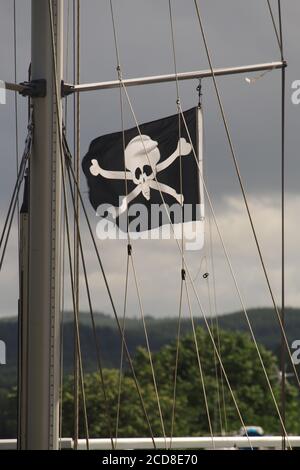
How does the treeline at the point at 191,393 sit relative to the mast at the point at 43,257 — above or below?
above

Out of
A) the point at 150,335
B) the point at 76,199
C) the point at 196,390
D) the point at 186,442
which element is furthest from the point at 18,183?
the point at 150,335

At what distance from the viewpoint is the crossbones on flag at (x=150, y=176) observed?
1900cm

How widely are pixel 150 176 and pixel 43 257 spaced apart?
5656 mm

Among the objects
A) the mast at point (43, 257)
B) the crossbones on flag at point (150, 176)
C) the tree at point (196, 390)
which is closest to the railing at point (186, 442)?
the crossbones on flag at point (150, 176)

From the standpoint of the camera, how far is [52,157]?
Answer: 13930 millimetres

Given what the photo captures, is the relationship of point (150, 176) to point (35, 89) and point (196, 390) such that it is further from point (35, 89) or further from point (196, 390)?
point (196, 390)

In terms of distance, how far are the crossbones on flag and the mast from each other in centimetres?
486

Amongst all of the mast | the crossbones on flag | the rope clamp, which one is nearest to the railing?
the crossbones on flag

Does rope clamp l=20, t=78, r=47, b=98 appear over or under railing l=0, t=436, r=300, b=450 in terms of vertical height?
over

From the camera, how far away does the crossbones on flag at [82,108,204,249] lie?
19000 millimetres

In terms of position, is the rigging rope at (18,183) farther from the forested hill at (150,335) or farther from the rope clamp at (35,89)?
the forested hill at (150,335)

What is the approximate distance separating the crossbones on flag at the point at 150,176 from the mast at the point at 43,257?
4860 millimetres

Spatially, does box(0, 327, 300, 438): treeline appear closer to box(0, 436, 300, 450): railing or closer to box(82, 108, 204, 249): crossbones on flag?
box(0, 436, 300, 450): railing
